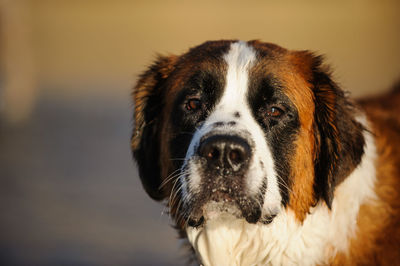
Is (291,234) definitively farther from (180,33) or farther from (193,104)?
(180,33)

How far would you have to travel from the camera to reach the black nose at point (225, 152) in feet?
9.36

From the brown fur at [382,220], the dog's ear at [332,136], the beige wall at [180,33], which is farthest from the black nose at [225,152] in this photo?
the beige wall at [180,33]

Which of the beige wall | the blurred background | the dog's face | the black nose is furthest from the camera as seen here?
the beige wall

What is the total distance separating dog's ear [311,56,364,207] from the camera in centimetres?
318

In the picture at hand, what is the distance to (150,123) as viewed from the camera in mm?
3643

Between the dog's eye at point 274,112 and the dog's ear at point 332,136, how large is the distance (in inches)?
10.9

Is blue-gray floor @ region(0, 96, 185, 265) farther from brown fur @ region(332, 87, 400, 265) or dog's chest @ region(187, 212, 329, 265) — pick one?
brown fur @ region(332, 87, 400, 265)

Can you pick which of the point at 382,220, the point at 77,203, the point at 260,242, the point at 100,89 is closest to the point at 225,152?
the point at 260,242

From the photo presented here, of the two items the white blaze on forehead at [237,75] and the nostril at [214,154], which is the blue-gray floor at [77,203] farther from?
the white blaze on forehead at [237,75]

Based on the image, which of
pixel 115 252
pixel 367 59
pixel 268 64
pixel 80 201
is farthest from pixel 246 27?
pixel 268 64

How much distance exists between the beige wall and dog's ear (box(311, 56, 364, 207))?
6.60m

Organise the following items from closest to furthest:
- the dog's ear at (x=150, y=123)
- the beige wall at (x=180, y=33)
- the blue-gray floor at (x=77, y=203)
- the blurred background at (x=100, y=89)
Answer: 1. the dog's ear at (x=150, y=123)
2. the blue-gray floor at (x=77, y=203)
3. the blurred background at (x=100, y=89)
4. the beige wall at (x=180, y=33)

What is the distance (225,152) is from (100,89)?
1039 centimetres

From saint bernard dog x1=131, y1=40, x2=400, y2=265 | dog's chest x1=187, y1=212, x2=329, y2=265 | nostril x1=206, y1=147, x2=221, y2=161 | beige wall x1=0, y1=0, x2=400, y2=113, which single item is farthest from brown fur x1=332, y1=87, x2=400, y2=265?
beige wall x1=0, y1=0, x2=400, y2=113
